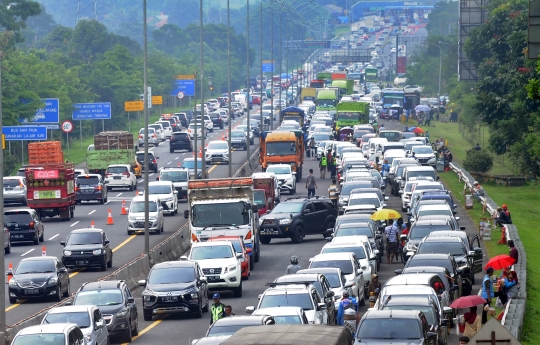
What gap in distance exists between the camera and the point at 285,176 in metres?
63.4

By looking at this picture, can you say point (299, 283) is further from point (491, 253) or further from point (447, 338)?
point (491, 253)

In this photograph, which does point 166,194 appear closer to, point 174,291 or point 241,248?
point 241,248

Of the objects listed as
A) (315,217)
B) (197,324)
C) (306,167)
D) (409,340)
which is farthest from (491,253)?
(306,167)

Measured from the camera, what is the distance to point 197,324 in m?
31.3

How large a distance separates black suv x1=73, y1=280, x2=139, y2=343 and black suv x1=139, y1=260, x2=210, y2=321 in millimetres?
1463

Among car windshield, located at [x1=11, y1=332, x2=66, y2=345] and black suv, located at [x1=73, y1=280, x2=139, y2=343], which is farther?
black suv, located at [x1=73, y1=280, x2=139, y2=343]

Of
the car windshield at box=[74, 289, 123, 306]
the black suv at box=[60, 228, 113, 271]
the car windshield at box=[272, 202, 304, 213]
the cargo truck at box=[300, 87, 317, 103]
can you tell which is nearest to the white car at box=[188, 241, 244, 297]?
the black suv at box=[60, 228, 113, 271]

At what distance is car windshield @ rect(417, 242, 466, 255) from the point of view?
114 ft

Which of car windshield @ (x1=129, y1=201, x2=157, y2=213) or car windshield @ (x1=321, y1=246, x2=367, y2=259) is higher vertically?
car windshield @ (x1=321, y1=246, x2=367, y2=259)

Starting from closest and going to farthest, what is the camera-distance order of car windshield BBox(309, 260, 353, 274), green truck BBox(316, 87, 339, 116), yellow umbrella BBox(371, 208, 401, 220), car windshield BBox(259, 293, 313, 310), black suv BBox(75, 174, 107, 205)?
1. car windshield BBox(259, 293, 313, 310)
2. car windshield BBox(309, 260, 353, 274)
3. yellow umbrella BBox(371, 208, 401, 220)
4. black suv BBox(75, 174, 107, 205)
5. green truck BBox(316, 87, 339, 116)

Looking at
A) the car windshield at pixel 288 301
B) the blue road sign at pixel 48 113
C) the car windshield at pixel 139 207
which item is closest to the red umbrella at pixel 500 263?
the car windshield at pixel 288 301

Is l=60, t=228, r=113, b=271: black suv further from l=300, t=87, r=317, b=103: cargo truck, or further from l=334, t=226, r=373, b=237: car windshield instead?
l=300, t=87, r=317, b=103: cargo truck

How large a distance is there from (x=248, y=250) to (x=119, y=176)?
2851 cm

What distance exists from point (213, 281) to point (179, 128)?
75539 millimetres
